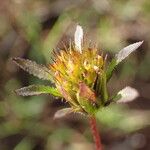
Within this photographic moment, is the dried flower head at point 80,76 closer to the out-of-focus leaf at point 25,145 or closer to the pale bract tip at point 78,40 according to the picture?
the pale bract tip at point 78,40

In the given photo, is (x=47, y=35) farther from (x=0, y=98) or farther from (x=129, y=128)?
(x=129, y=128)

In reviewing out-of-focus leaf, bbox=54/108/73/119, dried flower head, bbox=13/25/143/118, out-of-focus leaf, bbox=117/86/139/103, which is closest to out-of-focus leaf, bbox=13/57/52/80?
dried flower head, bbox=13/25/143/118

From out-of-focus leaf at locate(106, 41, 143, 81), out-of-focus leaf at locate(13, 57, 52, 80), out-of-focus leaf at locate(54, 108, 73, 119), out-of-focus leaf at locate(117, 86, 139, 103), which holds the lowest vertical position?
out-of-focus leaf at locate(117, 86, 139, 103)

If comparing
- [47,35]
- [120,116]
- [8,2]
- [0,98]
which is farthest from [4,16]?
[120,116]

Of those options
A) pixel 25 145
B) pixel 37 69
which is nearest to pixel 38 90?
pixel 37 69

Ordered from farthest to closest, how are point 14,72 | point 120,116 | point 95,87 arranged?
point 14,72, point 120,116, point 95,87

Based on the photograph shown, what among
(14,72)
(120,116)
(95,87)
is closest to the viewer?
(95,87)

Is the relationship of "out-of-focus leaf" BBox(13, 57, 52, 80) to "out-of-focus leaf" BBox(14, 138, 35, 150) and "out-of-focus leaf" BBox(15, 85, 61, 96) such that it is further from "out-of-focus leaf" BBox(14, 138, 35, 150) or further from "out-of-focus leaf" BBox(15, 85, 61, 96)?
"out-of-focus leaf" BBox(14, 138, 35, 150)
